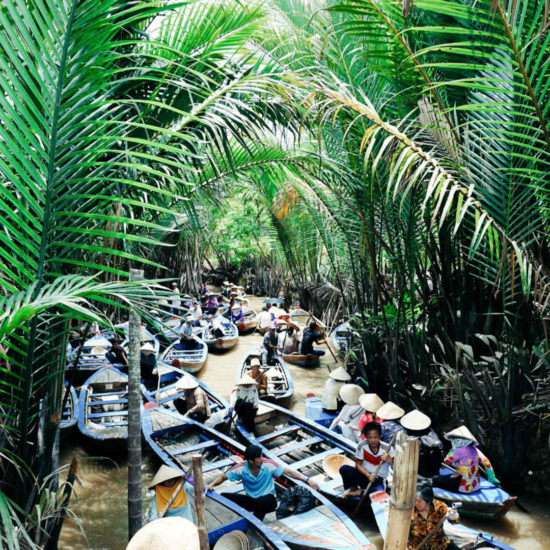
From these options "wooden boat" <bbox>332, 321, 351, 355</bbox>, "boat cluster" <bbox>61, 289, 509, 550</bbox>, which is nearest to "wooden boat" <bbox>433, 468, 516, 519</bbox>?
"boat cluster" <bbox>61, 289, 509, 550</bbox>

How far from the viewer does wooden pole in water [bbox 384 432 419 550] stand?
1.92m

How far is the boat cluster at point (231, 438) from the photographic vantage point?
4168 millimetres

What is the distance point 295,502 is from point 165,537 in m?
2.98

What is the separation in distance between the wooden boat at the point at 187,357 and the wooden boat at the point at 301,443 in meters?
3.48

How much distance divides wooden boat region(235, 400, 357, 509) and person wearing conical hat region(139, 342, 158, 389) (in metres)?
2.35

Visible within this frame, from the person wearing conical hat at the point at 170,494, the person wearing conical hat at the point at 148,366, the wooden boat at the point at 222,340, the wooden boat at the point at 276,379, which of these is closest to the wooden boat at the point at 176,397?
the person wearing conical hat at the point at 148,366

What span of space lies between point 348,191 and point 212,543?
14.9 feet

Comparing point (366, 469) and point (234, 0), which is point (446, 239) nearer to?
point (366, 469)

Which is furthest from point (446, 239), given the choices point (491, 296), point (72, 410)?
point (72, 410)

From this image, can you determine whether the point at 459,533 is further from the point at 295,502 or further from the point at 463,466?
the point at 295,502

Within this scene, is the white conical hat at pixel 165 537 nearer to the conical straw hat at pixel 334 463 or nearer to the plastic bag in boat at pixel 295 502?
the plastic bag in boat at pixel 295 502

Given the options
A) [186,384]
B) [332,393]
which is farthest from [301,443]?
[186,384]

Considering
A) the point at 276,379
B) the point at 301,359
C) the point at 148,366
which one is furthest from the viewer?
the point at 301,359

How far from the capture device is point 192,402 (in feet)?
23.2
